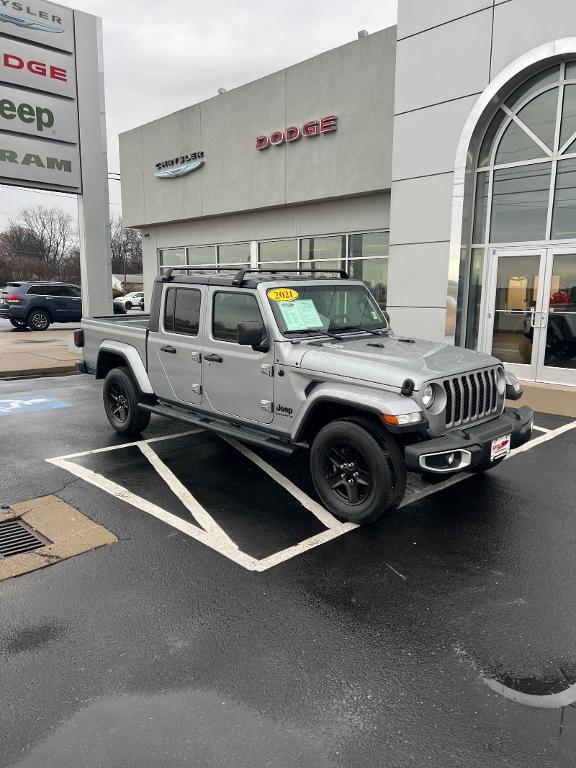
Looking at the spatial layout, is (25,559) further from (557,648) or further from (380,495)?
(557,648)

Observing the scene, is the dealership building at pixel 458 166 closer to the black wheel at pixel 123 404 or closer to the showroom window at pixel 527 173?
the showroom window at pixel 527 173

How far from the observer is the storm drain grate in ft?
13.1

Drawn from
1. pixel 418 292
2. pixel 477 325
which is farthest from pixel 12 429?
pixel 477 325

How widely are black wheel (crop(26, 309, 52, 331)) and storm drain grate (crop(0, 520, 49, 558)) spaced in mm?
19068

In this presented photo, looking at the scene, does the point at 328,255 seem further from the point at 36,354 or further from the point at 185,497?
the point at 185,497

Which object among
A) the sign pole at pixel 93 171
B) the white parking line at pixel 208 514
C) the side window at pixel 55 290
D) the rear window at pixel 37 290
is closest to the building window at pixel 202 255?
the sign pole at pixel 93 171

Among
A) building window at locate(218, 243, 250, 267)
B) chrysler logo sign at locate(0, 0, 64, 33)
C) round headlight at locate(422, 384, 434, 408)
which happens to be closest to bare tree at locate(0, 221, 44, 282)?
building window at locate(218, 243, 250, 267)

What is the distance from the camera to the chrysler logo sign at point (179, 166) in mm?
17734

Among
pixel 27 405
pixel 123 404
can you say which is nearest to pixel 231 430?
pixel 123 404

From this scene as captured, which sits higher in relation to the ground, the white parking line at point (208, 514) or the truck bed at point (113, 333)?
the truck bed at point (113, 333)

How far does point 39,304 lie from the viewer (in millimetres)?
21656

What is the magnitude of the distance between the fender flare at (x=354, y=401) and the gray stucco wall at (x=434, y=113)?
679 centimetres

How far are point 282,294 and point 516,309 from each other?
22.3 feet

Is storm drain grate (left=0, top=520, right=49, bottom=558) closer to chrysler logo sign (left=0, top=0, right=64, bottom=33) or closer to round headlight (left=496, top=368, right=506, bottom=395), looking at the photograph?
round headlight (left=496, top=368, right=506, bottom=395)
